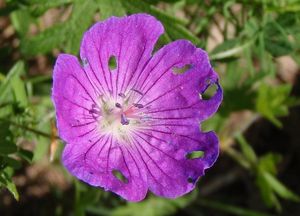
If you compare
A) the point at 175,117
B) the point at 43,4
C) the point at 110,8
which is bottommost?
the point at 175,117

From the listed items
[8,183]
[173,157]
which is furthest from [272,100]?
[8,183]

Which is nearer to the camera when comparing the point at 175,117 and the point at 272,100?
the point at 175,117

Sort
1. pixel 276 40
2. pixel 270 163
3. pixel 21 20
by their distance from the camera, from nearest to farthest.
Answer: pixel 276 40
pixel 21 20
pixel 270 163

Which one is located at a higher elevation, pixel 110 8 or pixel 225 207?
pixel 110 8


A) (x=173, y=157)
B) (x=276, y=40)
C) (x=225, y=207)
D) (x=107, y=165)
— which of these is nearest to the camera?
(x=107, y=165)

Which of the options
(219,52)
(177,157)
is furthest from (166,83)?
(219,52)

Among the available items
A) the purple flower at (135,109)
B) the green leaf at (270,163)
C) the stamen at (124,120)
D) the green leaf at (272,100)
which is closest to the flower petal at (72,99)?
the purple flower at (135,109)

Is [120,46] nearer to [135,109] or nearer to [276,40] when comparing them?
[135,109]
